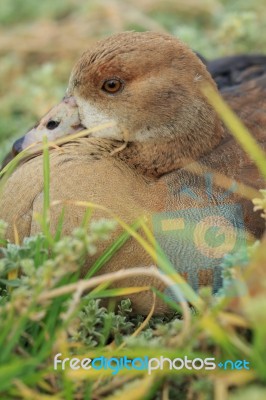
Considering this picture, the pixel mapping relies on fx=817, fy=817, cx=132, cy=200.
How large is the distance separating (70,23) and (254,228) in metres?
3.27

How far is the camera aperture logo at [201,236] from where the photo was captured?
104 inches

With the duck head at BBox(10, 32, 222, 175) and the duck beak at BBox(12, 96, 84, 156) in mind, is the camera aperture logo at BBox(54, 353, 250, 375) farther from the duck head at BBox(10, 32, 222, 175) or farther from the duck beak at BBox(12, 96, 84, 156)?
the duck beak at BBox(12, 96, 84, 156)

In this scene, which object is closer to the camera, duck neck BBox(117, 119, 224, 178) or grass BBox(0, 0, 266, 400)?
grass BBox(0, 0, 266, 400)

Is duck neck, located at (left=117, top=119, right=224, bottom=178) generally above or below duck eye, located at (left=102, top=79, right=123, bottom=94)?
below

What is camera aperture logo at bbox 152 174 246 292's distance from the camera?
2.65 m

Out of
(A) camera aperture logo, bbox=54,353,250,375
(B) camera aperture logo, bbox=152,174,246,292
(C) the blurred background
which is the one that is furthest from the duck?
(C) the blurred background

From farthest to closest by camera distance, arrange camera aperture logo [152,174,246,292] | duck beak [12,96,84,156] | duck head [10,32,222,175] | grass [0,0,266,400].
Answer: duck beak [12,96,84,156]
duck head [10,32,222,175]
camera aperture logo [152,174,246,292]
grass [0,0,266,400]

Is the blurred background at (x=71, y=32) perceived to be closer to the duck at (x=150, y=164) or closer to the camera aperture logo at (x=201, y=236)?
the duck at (x=150, y=164)

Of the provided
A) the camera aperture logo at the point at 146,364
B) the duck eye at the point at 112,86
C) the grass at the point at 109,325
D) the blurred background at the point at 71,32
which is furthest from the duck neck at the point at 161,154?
the blurred background at the point at 71,32

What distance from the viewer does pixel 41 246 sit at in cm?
247

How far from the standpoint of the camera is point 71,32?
5.51 meters

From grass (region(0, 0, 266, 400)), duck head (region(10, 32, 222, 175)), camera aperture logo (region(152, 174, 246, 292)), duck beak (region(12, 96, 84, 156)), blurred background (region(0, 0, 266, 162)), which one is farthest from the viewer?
blurred background (region(0, 0, 266, 162))

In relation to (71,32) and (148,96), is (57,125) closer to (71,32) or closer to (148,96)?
(148,96)

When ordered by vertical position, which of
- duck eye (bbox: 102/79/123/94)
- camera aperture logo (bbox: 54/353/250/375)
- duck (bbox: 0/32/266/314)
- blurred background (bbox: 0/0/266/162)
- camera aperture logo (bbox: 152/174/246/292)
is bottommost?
camera aperture logo (bbox: 54/353/250/375)
